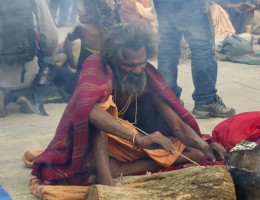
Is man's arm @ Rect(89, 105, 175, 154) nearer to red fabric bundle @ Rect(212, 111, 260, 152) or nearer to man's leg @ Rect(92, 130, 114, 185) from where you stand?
man's leg @ Rect(92, 130, 114, 185)

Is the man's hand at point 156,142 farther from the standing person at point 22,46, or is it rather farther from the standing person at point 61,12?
the standing person at point 61,12

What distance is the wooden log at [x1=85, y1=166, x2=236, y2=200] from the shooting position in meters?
3.04

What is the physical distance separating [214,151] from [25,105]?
2357 millimetres

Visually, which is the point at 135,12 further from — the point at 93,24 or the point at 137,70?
the point at 137,70

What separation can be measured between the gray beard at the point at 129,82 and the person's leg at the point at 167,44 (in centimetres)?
171

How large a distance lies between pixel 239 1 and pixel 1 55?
6.48m

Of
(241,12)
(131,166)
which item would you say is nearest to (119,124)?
(131,166)

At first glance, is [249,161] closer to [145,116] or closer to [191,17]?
[145,116]

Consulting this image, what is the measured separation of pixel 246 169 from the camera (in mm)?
3223

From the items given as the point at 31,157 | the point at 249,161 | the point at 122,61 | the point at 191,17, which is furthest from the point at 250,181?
the point at 191,17

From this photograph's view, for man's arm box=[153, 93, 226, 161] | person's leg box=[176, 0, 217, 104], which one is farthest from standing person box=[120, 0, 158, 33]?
man's arm box=[153, 93, 226, 161]

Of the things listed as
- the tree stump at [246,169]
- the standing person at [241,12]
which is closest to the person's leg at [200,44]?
the tree stump at [246,169]

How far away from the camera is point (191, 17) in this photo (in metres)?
5.41

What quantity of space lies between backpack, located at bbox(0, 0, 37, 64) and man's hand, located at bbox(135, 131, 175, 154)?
2013 mm
